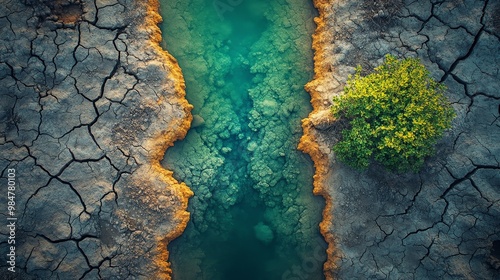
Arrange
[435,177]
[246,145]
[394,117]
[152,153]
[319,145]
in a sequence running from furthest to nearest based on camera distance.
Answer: [246,145]
[319,145]
[152,153]
[435,177]
[394,117]

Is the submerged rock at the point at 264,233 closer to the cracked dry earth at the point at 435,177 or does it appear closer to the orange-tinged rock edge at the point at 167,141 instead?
the cracked dry earth at the point at 435,177

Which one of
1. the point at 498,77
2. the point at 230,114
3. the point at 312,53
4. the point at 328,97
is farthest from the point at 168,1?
the point at 498,77

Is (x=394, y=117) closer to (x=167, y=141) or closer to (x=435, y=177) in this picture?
(x=435, y=177)

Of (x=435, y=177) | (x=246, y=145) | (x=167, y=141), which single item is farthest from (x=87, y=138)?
(x=435, y=177)

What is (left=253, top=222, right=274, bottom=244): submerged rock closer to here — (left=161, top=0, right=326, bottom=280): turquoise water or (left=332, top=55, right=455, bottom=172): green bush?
(left=161, top=0, right=326, bottom=280): turquoise water

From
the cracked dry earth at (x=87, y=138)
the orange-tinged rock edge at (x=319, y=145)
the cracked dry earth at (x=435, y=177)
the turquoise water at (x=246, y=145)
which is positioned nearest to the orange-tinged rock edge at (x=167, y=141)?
the cracked dry earth at (x=87, y=138)

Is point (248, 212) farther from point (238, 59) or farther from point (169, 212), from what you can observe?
point (238, 59)
